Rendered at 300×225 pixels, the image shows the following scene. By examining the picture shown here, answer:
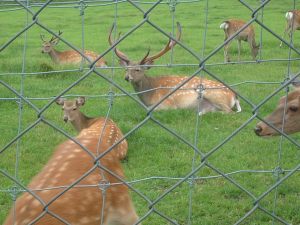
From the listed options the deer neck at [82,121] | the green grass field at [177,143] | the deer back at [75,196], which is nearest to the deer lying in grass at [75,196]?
the deer back at [75,196]

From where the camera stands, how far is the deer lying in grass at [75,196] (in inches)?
99.6

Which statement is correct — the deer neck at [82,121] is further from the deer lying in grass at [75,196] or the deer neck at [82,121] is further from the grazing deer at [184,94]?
the deer lying in grass at [75,196]

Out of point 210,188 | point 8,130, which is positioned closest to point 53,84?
point 8,130

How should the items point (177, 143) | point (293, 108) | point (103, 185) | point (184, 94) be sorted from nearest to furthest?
point (103, 185), point (293, 108), point (177, 143), point (184, 94)

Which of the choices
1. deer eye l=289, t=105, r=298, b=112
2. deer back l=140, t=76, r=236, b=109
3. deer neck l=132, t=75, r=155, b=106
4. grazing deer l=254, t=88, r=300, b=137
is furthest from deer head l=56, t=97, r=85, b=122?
deer eye l=289, t=105, r=298, b=112

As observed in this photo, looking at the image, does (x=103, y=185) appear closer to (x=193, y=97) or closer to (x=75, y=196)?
(x=75, y=196)

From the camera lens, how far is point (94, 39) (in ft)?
42.9

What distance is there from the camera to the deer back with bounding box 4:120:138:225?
253 centimetres

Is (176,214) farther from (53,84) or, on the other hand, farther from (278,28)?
(278,28)

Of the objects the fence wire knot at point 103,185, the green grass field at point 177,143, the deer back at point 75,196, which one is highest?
the fence wire knot at point 103,185

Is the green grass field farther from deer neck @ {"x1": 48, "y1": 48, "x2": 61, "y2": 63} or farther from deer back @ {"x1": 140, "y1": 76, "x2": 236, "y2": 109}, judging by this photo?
deer back @ {"x1": 140, "y1": 76, "x2": 236, "y2": 109}

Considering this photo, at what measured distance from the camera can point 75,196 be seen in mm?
2652

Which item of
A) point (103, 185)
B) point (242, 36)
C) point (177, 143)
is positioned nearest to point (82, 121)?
point (177, 143)

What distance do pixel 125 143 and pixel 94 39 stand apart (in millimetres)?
8218
